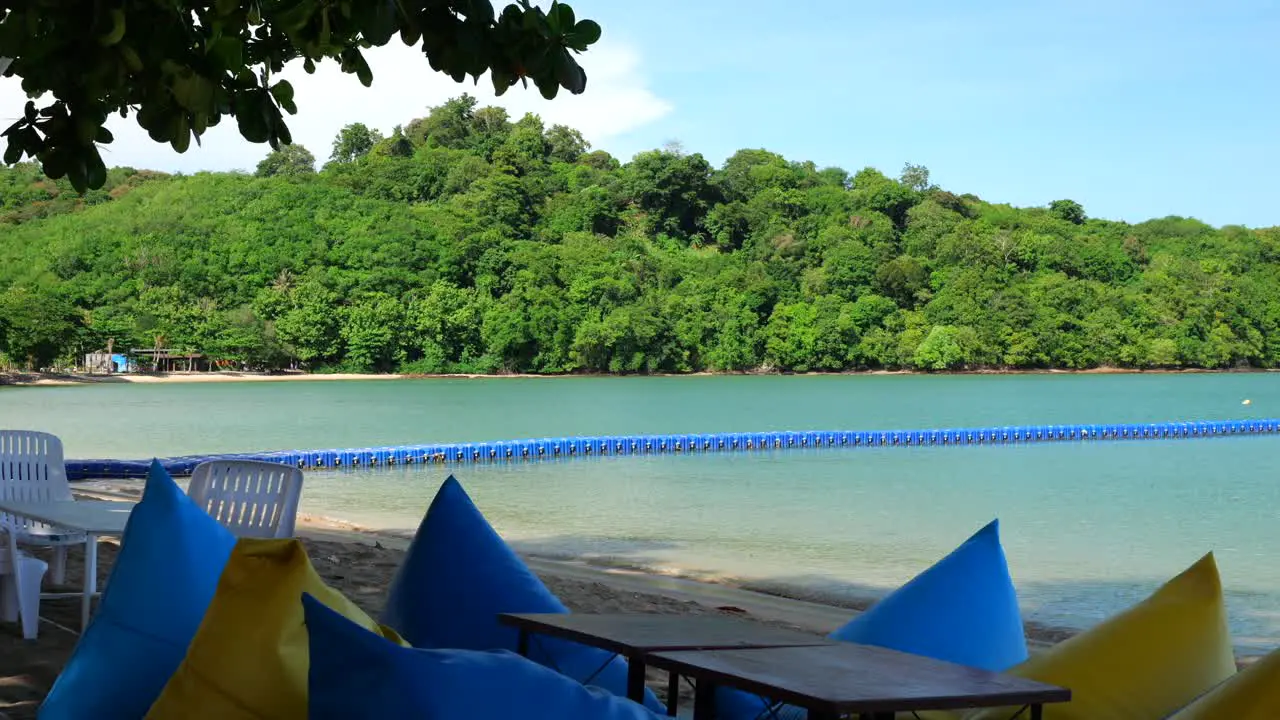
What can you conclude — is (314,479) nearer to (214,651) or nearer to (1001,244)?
(214,651)

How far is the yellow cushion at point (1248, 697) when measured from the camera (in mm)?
1241

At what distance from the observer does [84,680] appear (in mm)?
1913

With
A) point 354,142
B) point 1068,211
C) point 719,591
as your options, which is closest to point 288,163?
point 354,142

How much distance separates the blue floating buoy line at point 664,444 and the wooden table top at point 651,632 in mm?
15766

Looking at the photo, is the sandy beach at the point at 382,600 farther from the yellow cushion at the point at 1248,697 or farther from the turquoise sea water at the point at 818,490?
the yellow cushion at the point at 1248,697

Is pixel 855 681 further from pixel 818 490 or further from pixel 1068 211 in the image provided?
pixel 1068 211

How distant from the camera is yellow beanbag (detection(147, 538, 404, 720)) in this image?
1.64 meters

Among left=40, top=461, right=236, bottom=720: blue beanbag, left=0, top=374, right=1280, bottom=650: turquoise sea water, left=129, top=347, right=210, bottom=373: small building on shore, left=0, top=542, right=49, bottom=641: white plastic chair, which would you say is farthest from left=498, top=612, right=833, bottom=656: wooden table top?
left=129, top=347, right=210, bottom=373: small building on shore

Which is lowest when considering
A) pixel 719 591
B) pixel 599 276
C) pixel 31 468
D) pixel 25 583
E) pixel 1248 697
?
pixel 719 591

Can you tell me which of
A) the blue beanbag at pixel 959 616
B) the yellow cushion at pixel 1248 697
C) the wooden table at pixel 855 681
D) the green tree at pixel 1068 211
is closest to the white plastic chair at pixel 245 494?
the blue beanbag at pixel 959 616

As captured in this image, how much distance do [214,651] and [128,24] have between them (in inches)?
51.3

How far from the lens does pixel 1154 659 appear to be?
172 centimetres

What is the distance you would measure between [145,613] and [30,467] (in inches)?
160

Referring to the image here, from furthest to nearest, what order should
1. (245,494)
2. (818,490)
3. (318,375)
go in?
(318,375), (818,490), (245,494)
